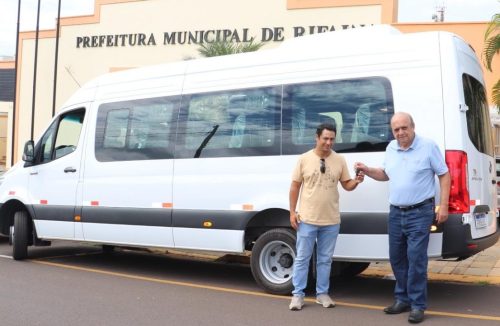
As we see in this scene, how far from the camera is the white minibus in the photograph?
19.0 feet

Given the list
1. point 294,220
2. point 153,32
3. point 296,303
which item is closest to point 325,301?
point 296,303

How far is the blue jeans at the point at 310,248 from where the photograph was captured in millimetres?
5883

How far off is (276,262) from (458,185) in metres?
2.22

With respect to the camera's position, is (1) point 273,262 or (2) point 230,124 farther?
(2) point 230,124

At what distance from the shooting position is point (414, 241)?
17.8ft

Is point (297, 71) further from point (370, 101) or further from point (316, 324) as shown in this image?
point (316, 324)

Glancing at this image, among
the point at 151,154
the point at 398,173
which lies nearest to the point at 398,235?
the point at 398,173

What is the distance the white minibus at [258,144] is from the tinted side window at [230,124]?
0.05ft

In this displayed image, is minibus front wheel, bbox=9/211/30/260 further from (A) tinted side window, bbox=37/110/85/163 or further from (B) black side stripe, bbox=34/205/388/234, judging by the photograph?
(A) tinted side window, bbox=37/110/85/163

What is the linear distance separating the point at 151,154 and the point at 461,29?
1289 cm

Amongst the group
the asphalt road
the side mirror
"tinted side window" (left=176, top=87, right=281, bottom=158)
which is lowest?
the asphalt road

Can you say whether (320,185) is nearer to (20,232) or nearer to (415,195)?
(415,195)

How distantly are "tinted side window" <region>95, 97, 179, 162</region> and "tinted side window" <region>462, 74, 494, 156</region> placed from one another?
3.43 meters

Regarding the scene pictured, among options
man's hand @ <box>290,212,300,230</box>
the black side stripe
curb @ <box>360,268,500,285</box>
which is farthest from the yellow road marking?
curb @ <box>360,268,500,285</box>
